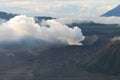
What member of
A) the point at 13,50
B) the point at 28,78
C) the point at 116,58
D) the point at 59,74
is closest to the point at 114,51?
the point at 116,58

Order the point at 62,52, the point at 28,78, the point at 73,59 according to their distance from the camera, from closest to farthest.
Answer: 1. the point at 28,78
2. the point at 73,59
3. the point at 62,52

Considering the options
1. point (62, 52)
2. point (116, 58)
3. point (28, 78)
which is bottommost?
point (28, 78)

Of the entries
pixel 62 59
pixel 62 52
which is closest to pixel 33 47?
pixel 62 52

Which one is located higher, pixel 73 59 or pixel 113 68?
pixel 73 59

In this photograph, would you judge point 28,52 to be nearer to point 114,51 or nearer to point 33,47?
point 33,47

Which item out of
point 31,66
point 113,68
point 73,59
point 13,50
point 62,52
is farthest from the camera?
point 13,50

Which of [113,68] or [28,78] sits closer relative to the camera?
[28,78]
